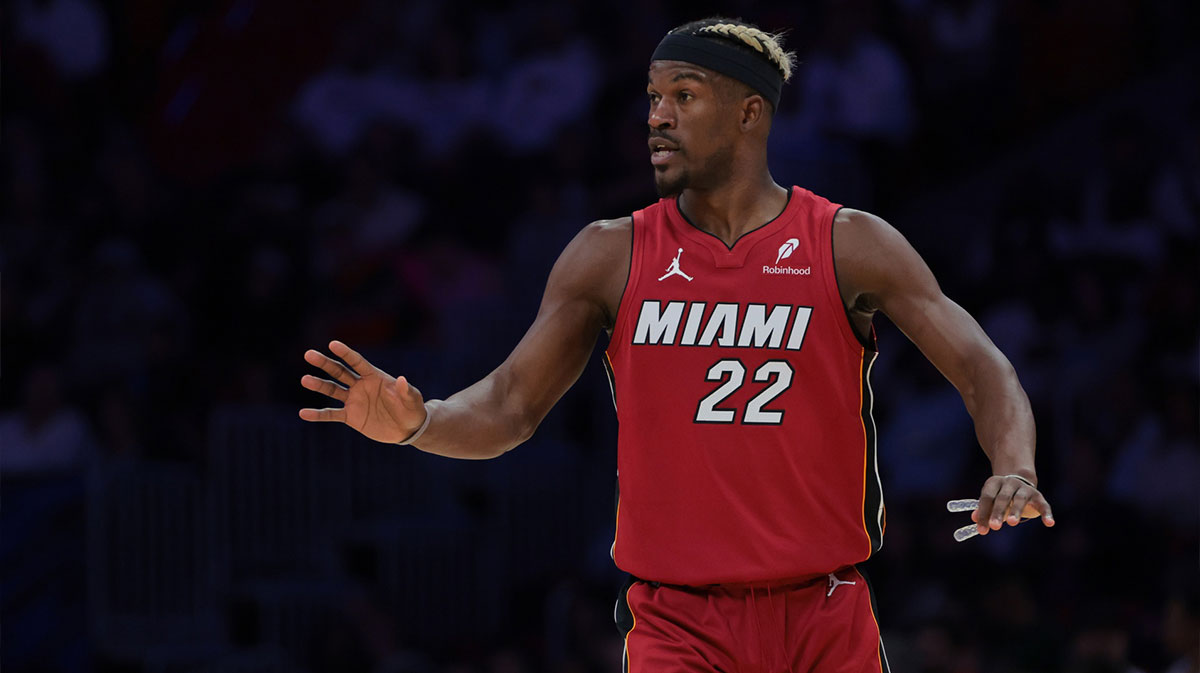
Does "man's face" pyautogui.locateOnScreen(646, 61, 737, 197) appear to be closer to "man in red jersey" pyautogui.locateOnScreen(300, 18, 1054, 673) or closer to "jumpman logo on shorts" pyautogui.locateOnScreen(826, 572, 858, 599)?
"man in red jersey" pyautogui.locateOnScreen(300, 18, 1054, 673)

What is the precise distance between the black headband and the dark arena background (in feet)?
12.2

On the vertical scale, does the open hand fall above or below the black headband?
below

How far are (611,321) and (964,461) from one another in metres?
4.82

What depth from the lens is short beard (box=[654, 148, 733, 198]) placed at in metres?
4.35

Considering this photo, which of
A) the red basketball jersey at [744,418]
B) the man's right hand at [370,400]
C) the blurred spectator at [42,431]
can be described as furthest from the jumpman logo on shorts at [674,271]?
the blurred spectator at [42,431]

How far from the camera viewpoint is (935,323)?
4.18m

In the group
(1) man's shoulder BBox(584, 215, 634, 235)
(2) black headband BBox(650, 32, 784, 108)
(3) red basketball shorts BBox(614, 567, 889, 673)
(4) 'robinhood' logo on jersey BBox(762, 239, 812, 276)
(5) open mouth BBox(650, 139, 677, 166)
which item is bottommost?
(3) red basketball shorts BBox(614, 567, 889, 673)

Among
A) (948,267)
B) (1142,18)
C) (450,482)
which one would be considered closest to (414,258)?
(450,482)

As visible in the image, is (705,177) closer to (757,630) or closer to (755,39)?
(755,39)

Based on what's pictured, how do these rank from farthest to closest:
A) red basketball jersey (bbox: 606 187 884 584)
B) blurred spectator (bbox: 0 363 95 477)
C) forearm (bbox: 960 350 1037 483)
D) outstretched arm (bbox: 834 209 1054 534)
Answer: blurred spectator (bbox: 0 363 95 477) → red basketball jersey (bbox: 606 187 884 584) → outstretched arm (bbox: 834 209 1054 534) → forearm (bbox: 960 350 1037 483)

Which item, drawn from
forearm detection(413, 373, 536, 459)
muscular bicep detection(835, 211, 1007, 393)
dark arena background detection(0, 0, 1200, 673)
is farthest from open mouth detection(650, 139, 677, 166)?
dark arena background detection(0, 0, 1200, 673)

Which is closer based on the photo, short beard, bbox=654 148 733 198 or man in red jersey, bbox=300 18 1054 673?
man in red jersey, bbox=300 18 1054 673

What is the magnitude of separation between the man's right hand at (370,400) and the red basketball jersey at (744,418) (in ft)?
2.03

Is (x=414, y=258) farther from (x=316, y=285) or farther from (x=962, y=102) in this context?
(x=962, y=102)
